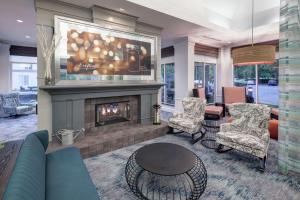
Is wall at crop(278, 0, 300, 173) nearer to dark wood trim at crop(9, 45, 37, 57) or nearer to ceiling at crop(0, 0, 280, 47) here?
ceiling at crop(0, 0, 280, 47)

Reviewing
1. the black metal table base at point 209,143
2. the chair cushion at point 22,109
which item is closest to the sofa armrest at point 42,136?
the black metal table base at point 209,143

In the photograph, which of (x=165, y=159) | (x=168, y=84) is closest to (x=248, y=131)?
(x=165, y=159)

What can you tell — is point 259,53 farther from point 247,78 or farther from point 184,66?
point 247,78

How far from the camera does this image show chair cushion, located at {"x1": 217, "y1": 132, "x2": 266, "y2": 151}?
268cm

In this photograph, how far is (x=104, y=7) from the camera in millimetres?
3531

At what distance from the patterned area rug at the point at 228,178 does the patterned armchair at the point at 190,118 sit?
2.06 feet

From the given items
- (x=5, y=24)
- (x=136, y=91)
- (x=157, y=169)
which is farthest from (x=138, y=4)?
(x=5, y=24)

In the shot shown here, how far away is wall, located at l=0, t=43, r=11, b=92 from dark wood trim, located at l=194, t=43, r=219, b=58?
7202 mm

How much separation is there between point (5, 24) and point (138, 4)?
13.1 ft

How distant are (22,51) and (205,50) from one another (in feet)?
23.9

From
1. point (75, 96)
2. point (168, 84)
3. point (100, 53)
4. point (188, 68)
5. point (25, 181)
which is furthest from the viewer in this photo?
point (168, 84)

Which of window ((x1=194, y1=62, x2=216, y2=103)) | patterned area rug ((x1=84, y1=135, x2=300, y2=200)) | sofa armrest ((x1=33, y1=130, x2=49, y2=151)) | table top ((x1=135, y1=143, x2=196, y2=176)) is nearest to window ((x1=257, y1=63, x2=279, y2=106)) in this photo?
window ((x1=194, y1=62, x2=216, y2=103))

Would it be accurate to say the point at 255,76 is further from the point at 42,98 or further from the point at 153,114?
the point at 42,98

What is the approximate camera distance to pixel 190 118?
4.20m
